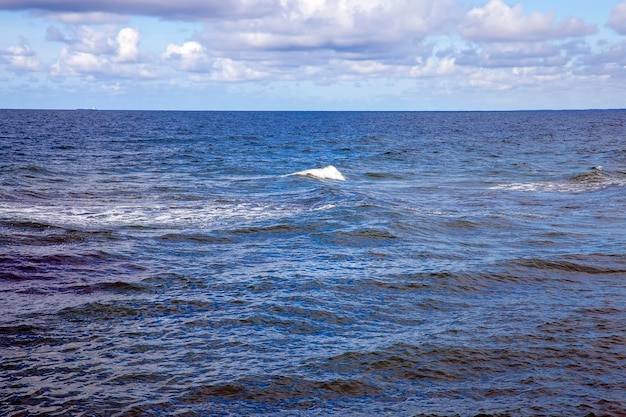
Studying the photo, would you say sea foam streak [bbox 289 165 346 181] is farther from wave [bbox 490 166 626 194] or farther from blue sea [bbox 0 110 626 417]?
blue sea [bbox 0 110 626 417]

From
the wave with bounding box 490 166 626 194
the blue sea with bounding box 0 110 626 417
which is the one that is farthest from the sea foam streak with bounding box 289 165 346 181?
the blue sea with bounding box 0 110 626 417

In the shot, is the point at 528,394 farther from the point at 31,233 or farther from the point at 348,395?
the point at 31,233

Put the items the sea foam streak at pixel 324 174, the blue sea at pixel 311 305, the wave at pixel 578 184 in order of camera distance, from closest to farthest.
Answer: the blue sea at pixel 311 305 < the wave at pixel 578 184 < the sea foam streak at pixel 324 174

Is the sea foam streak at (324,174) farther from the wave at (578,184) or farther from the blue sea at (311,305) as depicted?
the blue sea at (311,305)

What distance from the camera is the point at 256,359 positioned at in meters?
9.81

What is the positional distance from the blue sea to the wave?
346cm

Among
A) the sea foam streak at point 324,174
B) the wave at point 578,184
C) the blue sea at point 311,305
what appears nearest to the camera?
the blue sea at point 311,305

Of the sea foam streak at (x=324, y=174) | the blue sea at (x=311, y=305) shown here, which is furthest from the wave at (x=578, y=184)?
the sea foam streak at (x=324, y=174)

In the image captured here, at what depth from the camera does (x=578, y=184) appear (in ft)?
111

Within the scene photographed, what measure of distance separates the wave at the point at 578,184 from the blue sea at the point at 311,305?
3463 millimetres

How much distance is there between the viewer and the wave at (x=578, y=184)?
1246 inches

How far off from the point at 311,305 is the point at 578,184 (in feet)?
84.2

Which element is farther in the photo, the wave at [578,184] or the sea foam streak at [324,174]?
the sea foam streak at [324,174]

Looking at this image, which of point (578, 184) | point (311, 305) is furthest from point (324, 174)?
point (311, 305)
